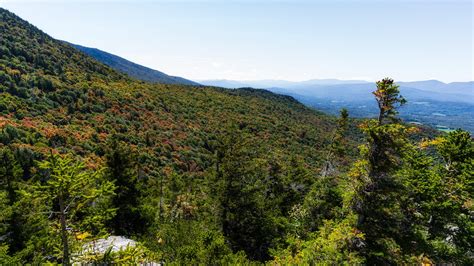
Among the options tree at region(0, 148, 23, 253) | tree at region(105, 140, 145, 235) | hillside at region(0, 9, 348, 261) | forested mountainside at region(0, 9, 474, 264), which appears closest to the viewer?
forested mountainside at region(0, 9, 474, 264)

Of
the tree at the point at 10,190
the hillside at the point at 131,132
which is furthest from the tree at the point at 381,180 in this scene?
the tree at the point at 10,190

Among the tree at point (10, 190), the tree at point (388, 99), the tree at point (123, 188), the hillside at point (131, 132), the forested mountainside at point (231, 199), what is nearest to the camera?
the forested mountainside at point (231, 199)

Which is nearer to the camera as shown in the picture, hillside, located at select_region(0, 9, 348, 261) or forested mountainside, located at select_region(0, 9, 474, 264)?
forested mountainside, located at select_region(0, 9, 474, 264)

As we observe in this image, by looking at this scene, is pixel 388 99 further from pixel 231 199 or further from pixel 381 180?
pixel 231 199

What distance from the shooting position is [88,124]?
43.0 m

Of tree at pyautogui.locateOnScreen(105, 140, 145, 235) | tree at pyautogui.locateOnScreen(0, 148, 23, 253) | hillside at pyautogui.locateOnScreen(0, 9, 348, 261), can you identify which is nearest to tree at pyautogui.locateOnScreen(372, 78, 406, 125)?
hillside at pyautogui.locateOnScreen(0, 9, 348, 261)

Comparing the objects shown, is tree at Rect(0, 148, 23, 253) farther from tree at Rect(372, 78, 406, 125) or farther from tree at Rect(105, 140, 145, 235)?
tree at Rect(372, 78, 406, 125)

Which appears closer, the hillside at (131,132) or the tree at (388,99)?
the tree at (388,99)

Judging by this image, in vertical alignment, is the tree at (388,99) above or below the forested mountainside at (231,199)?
above

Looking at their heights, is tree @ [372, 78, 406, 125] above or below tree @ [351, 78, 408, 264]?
above

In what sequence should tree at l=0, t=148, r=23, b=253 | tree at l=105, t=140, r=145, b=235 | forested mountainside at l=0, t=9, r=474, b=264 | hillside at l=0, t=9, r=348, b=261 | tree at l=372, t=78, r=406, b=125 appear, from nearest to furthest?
forested mountainside at l=0, t=9, r=474, b=264 → tree at l=372, t=78, r=406, b=125 → tree at l=0, t=148, r=23, b=253 → tree at l=105, t=140, r=145, b=235 → hillside at l=0, t=9, r=348, b=261

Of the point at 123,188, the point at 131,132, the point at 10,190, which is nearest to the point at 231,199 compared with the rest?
the point at 123,188

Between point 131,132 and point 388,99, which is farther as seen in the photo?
point 131,132

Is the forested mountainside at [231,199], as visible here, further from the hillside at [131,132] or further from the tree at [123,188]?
the hillside at [131,132]
